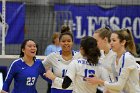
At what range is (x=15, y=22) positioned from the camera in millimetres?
9984

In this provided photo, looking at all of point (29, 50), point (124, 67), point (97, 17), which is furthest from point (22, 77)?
point (97, 17)

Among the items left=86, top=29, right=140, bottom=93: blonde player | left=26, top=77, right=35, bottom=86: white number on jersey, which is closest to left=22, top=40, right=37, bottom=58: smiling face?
left=26, top=77, right=35, bottom=86: white number on jersey

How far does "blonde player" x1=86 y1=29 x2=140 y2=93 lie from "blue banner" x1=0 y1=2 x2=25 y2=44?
15.1ft

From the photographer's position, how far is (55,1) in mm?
11141

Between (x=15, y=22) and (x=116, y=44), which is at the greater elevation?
(x=15, y=22)

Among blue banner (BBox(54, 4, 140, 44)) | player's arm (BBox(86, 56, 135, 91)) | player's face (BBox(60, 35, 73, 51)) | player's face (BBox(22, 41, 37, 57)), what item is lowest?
player's arm (BBox(86, 56, 135, 91))

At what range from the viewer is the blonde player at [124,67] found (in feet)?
17.7

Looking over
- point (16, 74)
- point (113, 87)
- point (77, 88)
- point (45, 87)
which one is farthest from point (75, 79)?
point (45, 87)

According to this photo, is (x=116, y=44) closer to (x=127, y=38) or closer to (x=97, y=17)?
(x=127, y=38)

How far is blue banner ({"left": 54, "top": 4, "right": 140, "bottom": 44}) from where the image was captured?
10500 millimetres

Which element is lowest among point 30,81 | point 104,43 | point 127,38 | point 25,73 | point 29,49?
point 30,81

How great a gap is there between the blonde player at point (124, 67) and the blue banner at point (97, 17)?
4814 millimetres

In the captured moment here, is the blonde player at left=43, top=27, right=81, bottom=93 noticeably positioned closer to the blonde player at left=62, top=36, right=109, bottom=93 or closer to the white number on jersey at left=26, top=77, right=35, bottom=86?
the white number on jersey at left=26, top=77, right=35, bottom=86

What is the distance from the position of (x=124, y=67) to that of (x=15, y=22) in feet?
16.4
